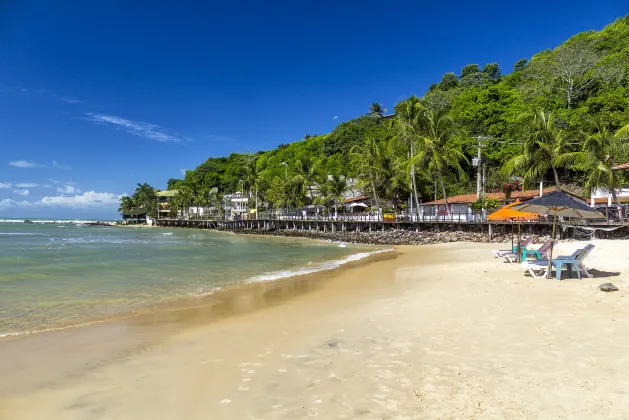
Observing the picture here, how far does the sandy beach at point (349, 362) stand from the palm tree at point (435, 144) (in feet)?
85.0

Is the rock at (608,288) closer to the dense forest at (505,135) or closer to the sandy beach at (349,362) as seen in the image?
the sandy beach at (349,362)

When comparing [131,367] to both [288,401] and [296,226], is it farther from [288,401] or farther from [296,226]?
[296,226]

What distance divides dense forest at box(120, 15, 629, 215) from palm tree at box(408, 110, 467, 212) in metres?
0.09

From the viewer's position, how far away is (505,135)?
47.9 m

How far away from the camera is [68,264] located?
19.4 metres

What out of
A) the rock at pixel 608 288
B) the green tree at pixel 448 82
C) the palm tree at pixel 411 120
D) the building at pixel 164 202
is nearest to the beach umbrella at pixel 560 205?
the rock at pixel 608 288

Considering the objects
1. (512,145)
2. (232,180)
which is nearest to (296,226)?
(512,145)

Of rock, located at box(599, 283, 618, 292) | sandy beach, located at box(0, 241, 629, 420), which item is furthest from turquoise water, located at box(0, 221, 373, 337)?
rock, located at box(599, 283, 618, 292)

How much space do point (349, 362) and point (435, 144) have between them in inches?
1254

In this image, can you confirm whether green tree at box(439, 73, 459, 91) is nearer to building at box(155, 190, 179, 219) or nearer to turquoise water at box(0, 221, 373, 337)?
turquoise water at box(0, 221, 373, 337)

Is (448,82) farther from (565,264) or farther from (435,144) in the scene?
(565,264)

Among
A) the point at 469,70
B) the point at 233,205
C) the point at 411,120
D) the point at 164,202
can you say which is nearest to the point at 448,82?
the point at 469,70

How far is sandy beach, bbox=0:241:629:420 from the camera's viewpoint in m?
3.84

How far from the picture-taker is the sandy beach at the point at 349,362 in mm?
3840
